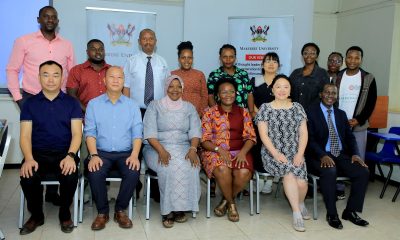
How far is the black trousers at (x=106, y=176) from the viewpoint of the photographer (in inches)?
117

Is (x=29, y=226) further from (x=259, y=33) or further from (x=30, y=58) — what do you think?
(x=259, y=33)

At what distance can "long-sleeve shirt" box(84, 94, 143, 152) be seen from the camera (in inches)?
123

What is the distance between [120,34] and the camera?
505cm

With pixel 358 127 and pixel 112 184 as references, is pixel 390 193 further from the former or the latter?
pixel 112 184

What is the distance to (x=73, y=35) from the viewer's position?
5.07m

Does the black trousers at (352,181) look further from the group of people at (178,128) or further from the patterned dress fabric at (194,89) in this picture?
the patterned dress fabric at (194,89)

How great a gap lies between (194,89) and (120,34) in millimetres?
1801

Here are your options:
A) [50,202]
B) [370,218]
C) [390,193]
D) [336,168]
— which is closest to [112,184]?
[50,202]

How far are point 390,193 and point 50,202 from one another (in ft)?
12.7

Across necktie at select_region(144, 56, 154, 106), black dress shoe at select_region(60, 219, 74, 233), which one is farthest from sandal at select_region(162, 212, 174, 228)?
necktie at select_region(144, 56, 154, 106)

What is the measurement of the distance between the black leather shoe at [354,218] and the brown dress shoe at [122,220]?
1970mm

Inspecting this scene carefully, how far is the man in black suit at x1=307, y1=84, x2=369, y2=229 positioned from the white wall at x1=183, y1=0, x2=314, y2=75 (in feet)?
6.52

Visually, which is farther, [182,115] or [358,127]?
[358,127]

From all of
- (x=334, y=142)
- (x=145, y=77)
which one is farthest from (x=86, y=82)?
(x=334, y=142)
